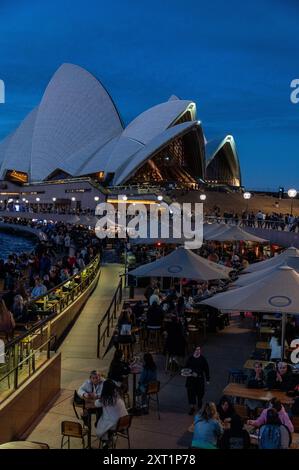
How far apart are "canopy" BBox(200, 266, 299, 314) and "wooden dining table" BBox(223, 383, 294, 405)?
44.0 inches

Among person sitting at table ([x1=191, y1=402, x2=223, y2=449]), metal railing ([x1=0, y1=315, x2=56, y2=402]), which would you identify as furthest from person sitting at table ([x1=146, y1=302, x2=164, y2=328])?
person sitting at table ([x1=191, y1=402, x2=223, y2=449])

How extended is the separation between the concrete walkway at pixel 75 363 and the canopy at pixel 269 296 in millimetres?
2459

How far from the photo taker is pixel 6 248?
4328 cm

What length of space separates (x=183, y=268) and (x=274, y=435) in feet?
21.6

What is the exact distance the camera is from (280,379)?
7.28 metres

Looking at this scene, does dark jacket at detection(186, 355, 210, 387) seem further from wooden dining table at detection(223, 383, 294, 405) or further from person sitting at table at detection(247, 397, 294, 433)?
person sitting at table at detection(247, 397, 294, 433)

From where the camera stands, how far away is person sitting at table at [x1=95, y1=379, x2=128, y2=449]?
20.6 feet

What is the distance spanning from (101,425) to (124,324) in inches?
153

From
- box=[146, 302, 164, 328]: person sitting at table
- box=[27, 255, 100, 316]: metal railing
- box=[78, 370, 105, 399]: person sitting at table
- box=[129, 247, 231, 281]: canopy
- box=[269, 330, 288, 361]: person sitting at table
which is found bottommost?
box=[78, 370, 105, 399]: person sitting at table

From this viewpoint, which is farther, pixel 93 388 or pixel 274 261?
pixel 274 261

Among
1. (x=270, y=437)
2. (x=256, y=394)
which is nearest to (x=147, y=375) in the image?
(x=256, y=394)

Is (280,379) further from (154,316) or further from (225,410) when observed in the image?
(154,316)

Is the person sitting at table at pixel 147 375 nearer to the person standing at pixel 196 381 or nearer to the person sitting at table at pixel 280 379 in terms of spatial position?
the person standing at pixel 196 381
